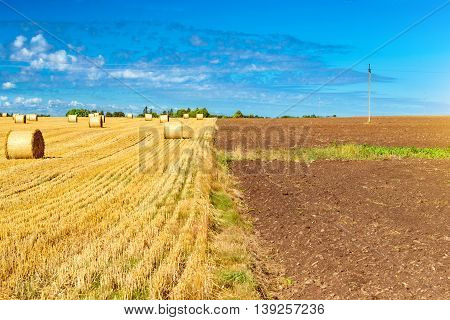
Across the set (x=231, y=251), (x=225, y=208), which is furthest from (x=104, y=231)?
(x=225, y=208)

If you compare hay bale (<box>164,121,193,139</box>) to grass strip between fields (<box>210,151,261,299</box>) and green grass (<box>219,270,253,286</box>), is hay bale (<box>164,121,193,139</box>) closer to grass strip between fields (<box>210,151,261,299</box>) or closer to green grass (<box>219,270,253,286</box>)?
grass strip between fields (<box>210,151,261,299</box>)

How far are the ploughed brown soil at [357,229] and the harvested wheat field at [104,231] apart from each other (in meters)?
1.54

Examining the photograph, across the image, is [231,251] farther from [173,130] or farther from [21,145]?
[173,130]

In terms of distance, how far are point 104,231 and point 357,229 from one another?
5.00 m

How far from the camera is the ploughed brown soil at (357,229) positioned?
23.6ft

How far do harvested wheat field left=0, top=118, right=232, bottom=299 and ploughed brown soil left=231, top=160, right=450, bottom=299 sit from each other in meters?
1.54

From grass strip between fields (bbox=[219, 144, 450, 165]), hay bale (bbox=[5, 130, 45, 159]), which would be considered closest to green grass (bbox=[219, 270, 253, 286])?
grass strip between fields (bbox=[219, 144, 450, 165])

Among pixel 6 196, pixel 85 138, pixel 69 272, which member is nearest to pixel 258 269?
pixel 69 272

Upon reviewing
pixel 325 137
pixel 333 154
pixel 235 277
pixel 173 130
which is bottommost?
pixel 235 277

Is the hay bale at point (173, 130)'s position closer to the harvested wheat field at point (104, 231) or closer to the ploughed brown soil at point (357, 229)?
the harvested wheat field at point (104, 231)

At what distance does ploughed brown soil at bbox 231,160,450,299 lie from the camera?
7.20 meters

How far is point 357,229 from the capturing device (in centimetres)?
1024
